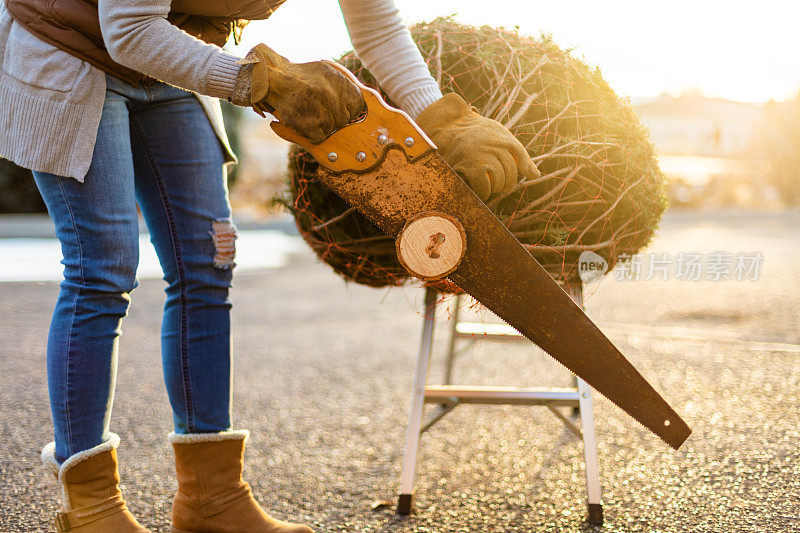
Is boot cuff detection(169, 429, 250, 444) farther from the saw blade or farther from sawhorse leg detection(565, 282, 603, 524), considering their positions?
sawhorse leg detection(565, 282, 603, 524)

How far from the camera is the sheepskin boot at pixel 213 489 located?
1779mm

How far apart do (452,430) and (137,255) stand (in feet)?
5.69

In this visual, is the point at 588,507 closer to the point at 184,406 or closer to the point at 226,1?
the point at 184,406

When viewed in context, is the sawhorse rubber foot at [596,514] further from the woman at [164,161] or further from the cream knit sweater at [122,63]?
the cream knit sweater at [122,63]

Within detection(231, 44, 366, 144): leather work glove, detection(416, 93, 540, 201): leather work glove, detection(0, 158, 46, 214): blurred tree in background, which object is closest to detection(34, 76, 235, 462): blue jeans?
detection(231, 44, 366, 144): leather work glove

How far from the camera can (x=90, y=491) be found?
1.63 meters

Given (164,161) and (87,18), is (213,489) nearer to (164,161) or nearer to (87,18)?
(164,161)

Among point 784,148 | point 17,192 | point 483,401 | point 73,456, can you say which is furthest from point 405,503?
point 784,148

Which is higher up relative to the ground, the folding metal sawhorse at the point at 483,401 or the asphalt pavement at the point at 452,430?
the folding metal sawhorse at the point at 483,401

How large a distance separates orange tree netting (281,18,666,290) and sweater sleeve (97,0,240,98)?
2.18 ft

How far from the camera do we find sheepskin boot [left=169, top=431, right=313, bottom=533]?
1779mm

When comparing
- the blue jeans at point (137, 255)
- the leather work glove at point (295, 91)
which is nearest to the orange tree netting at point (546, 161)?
the blue jeans at point (137, 255)

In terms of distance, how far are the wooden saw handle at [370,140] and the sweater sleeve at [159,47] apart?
193 millimetres

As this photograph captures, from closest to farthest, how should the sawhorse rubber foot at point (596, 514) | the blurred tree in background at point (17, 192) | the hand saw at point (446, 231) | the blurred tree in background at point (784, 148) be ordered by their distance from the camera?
1. the hand saw at point (446, 231)
2. the sawhorse rubber foot at point (596, 514)
3. the blurred tree in background at point (17, 192)
4. the blurred tree in background at point (784, 148)
